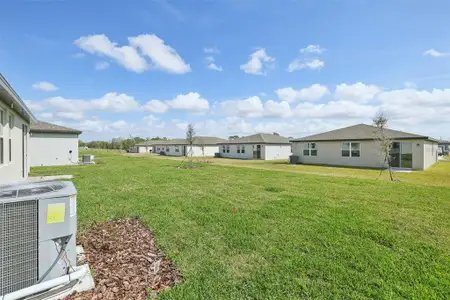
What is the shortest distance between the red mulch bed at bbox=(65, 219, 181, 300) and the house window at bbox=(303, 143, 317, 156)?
71.4ft

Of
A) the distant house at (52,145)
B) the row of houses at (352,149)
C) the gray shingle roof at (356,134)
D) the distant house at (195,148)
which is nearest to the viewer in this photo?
the row of houses at (352,149)

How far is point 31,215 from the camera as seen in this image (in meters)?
2.27

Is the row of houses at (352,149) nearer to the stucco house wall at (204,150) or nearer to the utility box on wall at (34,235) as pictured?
the stucco house wall at (204,150)

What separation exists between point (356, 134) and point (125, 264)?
74.0 ft

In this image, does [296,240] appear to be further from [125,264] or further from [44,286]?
[44,286]

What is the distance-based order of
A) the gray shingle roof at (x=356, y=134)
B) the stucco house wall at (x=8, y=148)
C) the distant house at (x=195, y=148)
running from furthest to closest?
the distant house at (x=195, y=148) < the gray shingle roof at (x=356, y=134) < the stucco house wall at (x=8, y=148)

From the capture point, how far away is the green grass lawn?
2678mm

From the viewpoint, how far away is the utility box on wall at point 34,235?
2158 millimetres

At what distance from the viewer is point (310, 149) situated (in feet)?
77.4

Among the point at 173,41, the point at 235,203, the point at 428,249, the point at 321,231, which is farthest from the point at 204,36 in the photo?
the point at 428,249

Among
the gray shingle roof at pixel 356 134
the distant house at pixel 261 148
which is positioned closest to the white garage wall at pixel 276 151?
the distant house at pixel 261 148

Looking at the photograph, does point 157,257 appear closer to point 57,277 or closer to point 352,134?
point 57,277

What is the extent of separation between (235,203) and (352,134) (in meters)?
19.0

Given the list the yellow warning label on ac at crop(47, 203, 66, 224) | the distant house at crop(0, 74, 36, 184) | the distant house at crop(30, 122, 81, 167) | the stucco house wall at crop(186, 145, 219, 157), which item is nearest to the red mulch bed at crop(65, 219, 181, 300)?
the yellow warning label on ac at crop(47, 203, 66, 224)
